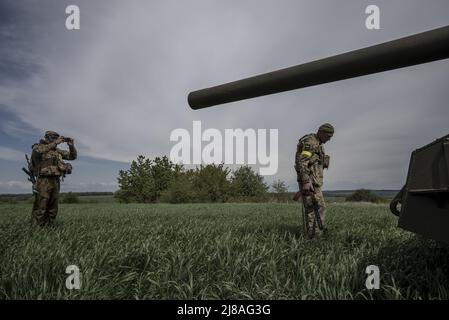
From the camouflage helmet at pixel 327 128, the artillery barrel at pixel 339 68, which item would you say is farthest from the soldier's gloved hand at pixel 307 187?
the artillery barrel at pixel 339 68

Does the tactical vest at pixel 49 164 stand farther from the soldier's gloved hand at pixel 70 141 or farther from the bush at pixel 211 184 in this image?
the bush at pixel 211 184

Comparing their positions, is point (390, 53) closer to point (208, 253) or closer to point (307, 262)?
point (307, 262)

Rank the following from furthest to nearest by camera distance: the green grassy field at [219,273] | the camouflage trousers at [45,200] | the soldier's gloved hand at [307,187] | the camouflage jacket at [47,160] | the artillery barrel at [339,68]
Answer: the camouflage jacket at [47,160]
the camouflage trousers at [45,200]
the soldier's gloved hand at [307,187]
the green grassy field at [219,273]
the artillery barrel at [339,68]

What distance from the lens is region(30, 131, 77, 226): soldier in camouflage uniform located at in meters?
7.19

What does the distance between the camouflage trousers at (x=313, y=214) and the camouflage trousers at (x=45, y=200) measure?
5.84 metres

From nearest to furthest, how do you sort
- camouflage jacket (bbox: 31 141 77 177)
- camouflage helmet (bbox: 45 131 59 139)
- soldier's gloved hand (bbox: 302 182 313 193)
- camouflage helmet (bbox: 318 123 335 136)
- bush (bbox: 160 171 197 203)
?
soldier's gloved hand (bbox: 302 182 313 193) → camouflage helmet (bbox: 318 123 335 136) → camouflage jacket (bbox: 31 141 77 177) → camouflage helmet (bbox: 45 131 59 139) → bush (bbox: 160 171 197 203)

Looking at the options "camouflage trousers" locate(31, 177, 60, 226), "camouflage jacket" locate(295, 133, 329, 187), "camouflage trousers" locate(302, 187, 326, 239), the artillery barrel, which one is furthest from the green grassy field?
"camouflage trousers" locate(31, 177, 60, 226)

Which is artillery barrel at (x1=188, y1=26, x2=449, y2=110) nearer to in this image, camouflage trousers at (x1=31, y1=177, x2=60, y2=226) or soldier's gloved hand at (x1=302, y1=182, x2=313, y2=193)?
soldier's gloved hand at (x1=302, y1=182, x2=313, y2=193)

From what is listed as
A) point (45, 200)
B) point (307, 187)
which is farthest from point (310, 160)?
point (45, 200)

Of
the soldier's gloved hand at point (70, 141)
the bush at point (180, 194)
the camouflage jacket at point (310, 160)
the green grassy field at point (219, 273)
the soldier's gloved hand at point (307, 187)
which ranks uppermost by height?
the soldier's gloved hand at point (70, 141)

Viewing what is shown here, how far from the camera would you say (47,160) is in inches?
→ 289

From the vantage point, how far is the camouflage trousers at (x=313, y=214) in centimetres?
579

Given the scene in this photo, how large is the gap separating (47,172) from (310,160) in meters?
5.98

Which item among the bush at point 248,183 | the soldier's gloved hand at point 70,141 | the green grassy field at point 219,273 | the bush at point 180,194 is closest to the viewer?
the green grassy field at point 219,273
